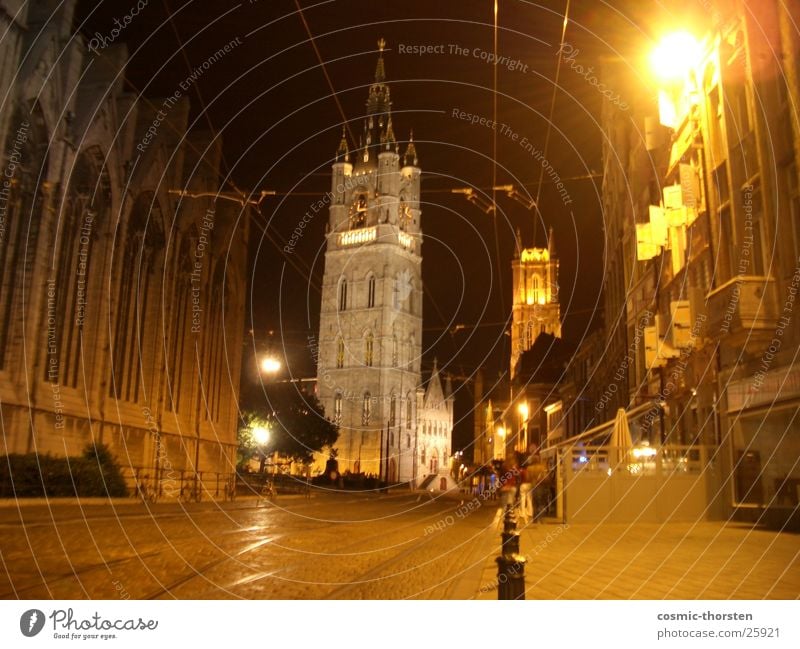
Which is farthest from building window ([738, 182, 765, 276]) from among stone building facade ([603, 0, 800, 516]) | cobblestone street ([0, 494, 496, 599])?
cobblestone street ([0, 494, 496, 599])

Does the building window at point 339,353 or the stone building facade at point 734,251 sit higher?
the building window at point 339,353

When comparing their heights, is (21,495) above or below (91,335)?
below

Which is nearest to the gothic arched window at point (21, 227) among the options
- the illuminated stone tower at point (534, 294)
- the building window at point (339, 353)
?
the building window at point (339, 353)

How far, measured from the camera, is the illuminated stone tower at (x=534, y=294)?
12181 centimetres

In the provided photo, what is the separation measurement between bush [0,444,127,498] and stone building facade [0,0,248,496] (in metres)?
0.82

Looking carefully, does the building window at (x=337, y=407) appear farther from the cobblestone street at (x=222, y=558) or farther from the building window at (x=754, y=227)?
the building window at (x=754, y=227)

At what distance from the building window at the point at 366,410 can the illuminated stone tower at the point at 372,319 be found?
133 mm

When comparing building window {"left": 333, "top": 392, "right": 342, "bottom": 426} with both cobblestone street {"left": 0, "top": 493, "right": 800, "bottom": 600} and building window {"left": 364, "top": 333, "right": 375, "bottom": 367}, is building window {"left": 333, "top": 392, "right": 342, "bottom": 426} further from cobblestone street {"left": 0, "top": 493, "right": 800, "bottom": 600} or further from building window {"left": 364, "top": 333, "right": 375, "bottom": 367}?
cobblestone street {"left": 0, "top": 493, "right": 800, "bottom": 600}

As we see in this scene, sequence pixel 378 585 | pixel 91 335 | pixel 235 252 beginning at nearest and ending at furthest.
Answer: pixel 378 585
pixel 91 335
pixel 235 252

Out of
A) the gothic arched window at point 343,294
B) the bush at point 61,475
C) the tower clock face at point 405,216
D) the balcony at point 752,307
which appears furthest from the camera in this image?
the gothic arched window at point 343,294

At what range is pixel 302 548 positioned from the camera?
1238 cm

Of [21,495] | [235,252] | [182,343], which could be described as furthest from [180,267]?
[21,495]
